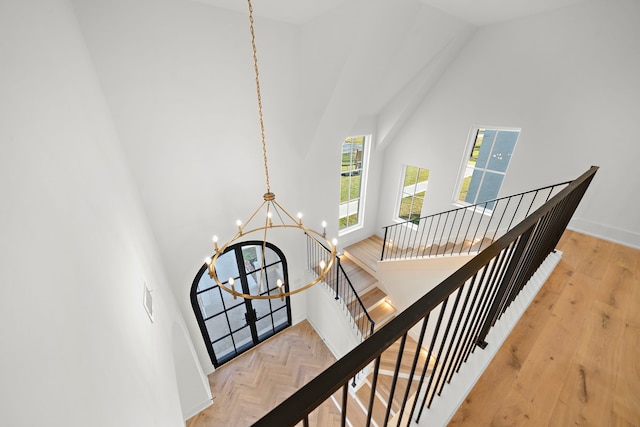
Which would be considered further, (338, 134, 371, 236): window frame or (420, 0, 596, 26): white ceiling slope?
(338, 134, 371, 236): window frame

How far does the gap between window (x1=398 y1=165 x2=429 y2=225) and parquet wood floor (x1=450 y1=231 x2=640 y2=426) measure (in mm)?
4320

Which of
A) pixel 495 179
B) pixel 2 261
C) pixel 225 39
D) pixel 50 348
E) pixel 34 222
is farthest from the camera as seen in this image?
pixel 495 179

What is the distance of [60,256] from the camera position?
1.19 metres

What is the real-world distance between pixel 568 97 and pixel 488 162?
58.3 inches

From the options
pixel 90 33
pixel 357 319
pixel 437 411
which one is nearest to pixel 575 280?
pixel 437 411

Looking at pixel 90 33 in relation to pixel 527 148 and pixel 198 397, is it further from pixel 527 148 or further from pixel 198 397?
pixel 527 148

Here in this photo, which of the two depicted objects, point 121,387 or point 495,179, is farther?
point 495,179

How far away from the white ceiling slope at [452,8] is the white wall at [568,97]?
0.24 metres

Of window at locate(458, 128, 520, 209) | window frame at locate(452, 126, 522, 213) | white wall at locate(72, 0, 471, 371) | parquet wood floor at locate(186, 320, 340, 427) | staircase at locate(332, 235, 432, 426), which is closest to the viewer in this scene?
white wall at locate(72, 0, 471, 371)

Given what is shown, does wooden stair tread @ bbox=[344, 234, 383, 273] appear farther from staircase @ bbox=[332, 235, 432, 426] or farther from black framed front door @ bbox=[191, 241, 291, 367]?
black framed front door @ bbox=[191, 241, 291, 367]

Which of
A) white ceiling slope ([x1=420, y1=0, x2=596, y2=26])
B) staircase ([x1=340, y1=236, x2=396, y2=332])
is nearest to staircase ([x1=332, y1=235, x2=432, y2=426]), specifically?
staircase ([x1=340, y1=236, x2=396, y2=332])

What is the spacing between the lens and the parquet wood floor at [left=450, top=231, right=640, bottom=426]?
1.32m

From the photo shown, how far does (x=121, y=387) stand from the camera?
141 centimetres

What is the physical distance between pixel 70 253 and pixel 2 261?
46 cm
